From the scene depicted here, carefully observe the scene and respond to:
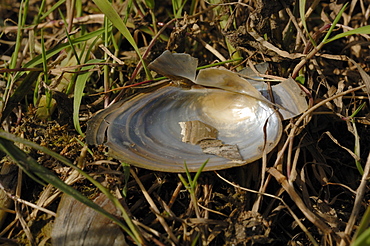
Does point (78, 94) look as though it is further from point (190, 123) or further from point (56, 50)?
point (190, 123)

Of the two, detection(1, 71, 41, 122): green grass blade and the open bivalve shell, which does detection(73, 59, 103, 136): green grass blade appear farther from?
detection(1, 71, 41, 122): green grass blade

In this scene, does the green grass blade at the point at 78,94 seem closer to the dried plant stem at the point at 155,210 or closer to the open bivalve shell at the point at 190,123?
the open bivalve shell at the point at 190,123

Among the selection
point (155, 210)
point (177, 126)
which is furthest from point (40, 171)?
point (177, 126)

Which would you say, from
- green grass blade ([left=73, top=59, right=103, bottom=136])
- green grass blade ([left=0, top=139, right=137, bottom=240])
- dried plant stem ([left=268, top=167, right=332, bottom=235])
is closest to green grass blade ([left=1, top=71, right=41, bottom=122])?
green grass blade ([left=73, top=59, right=103, bottom=136])

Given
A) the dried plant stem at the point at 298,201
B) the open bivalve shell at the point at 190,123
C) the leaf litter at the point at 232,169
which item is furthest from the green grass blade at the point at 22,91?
the dried plant stem at the point at 298,201

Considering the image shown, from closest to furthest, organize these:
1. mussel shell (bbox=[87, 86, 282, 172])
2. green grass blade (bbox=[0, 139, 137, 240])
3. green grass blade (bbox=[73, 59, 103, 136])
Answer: green grass blade (bbox=[0, 139, 137, 240])
mussel shell (bbox=[87, 86, 282, 172])
green grass blade (bbox=[73, 59, 103, 136])

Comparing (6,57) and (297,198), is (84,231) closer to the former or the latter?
(297,198)

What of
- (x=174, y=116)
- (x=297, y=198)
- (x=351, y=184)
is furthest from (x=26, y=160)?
(x=351, y=184)

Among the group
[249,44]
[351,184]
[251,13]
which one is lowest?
[351,184]
